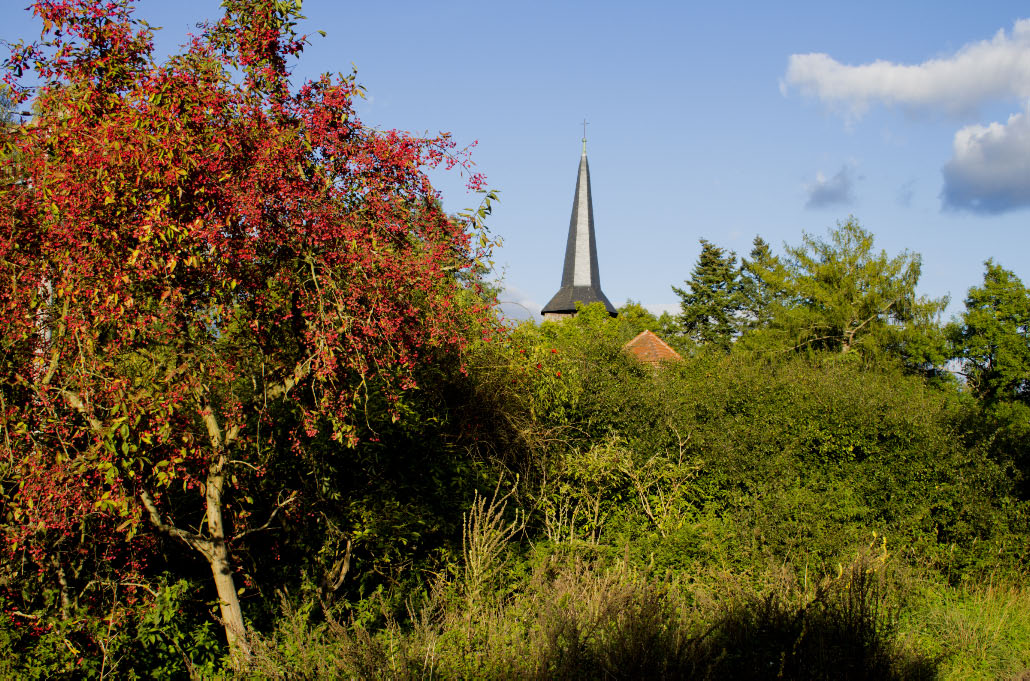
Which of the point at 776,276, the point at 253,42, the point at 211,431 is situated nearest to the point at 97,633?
the point at 211,431

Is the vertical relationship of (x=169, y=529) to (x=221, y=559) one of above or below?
above

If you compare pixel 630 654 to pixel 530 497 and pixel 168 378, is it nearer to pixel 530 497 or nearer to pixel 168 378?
pixel 168 378

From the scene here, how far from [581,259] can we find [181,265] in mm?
38338

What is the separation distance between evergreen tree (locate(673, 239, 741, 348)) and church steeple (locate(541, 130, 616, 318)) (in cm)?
449

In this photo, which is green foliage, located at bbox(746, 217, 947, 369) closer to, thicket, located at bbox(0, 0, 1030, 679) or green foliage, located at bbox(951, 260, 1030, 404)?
green foliage, located at bbox(951, 260, 1030, 404)

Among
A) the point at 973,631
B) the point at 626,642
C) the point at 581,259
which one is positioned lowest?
the point at 973,631

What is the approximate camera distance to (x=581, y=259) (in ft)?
139

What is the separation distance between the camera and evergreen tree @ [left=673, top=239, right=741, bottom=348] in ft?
141

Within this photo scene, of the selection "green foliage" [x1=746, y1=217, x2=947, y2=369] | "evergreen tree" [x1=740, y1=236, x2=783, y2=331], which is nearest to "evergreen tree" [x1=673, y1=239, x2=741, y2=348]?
"evergreen tree" [x1=740, y1=236, x2=783, y2=331]

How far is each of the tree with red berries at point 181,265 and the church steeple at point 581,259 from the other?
117ft

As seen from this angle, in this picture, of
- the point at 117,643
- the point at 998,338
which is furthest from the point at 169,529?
the point at 998,338

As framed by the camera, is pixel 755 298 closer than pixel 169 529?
No

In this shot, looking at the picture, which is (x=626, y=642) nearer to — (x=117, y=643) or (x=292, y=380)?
(x=292, y=380)

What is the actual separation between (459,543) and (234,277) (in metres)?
4.31
